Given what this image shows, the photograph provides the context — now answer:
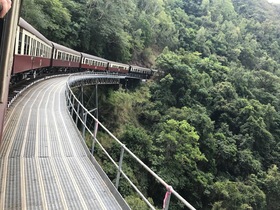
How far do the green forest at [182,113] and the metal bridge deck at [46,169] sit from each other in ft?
25.5

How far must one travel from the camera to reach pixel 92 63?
96.4 ft

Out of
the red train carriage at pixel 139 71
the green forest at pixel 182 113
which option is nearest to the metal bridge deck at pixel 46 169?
the green forest at pixel 182 113

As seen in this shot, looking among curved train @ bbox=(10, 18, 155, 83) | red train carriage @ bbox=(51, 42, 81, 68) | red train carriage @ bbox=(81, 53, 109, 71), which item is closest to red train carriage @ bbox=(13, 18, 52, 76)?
curved train @ bbox=(10, 18, 155, 83)

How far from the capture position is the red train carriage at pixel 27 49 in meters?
10.1

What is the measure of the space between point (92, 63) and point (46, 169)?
25169mm

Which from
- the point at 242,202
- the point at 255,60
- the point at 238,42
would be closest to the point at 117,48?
the point at 242,202

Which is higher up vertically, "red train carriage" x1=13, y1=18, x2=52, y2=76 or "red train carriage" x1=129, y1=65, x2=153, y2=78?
"red train carriage" x1=13, y1=18, x2=52, y2=76

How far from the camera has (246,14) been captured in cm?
12425

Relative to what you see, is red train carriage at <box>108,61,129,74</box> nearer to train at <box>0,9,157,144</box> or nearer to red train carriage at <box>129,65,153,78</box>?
train at <box>0,9,157,144</box>

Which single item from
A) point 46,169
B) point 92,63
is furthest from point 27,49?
point 92,63

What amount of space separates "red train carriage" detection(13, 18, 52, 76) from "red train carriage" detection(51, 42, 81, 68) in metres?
2.99

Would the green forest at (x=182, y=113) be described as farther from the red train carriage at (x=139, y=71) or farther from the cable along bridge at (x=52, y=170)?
the cable along bridge at (x=52, y=170)

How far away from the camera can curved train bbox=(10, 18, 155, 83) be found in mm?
10593

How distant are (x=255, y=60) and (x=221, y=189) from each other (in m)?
A: 56.7
